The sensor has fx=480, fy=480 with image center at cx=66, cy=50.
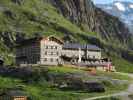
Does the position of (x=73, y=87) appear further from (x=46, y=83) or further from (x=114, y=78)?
(x=114, y=78)

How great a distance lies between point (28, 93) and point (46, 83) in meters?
17.4

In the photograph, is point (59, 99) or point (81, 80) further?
point (81, 80)

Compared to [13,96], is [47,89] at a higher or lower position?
higher

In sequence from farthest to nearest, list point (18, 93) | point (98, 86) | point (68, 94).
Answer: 1. point (98, 86)
2. point (68, 94)
3. point (18, 93)

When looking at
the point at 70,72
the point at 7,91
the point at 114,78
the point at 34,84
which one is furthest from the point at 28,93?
the point at 114,78

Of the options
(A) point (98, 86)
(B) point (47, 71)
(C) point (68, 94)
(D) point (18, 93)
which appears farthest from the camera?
(B) point (47, 71)

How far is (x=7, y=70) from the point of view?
591 ft

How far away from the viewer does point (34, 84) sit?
16288cm

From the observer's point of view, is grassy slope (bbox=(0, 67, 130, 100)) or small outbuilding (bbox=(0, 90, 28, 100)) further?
grassy slope (bbox=(0, 67, 130, 100))

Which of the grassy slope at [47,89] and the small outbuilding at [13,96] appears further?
the grassy slope at [47,89]

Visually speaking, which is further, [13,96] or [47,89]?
[47,89]

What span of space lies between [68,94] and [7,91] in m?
18.8

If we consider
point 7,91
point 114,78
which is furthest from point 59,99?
point 114,78

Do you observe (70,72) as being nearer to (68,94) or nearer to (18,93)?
(68,94)
